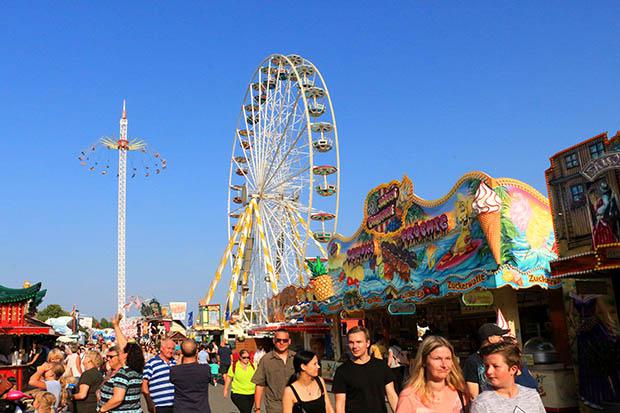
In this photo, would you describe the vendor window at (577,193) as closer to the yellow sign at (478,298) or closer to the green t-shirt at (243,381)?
the yellow sign at (478,298)

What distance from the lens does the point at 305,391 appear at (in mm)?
4453

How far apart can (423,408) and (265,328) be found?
25.5 meters

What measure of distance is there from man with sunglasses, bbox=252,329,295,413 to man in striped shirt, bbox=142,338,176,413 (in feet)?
2.81

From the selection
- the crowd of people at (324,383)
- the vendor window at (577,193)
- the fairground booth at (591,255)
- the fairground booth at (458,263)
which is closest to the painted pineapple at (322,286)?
the fairground booth at (458,263)

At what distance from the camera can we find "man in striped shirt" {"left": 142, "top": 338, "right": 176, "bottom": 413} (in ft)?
19.4

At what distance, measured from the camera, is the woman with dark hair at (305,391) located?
4391 mm

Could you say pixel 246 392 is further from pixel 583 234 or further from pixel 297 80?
pixel 297 80

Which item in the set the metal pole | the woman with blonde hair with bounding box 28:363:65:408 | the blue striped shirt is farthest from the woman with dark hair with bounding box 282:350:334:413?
the metal pole

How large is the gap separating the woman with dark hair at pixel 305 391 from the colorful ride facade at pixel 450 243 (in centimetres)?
762

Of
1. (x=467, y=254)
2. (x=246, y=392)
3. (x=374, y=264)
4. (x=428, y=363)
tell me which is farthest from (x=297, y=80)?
(x=428, y=363)

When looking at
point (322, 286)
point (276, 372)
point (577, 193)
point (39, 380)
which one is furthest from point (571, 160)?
point (322, 286)

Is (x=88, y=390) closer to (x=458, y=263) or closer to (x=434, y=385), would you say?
(x=434, y=385)

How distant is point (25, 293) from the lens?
18578 millimetres

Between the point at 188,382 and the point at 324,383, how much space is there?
142cm
